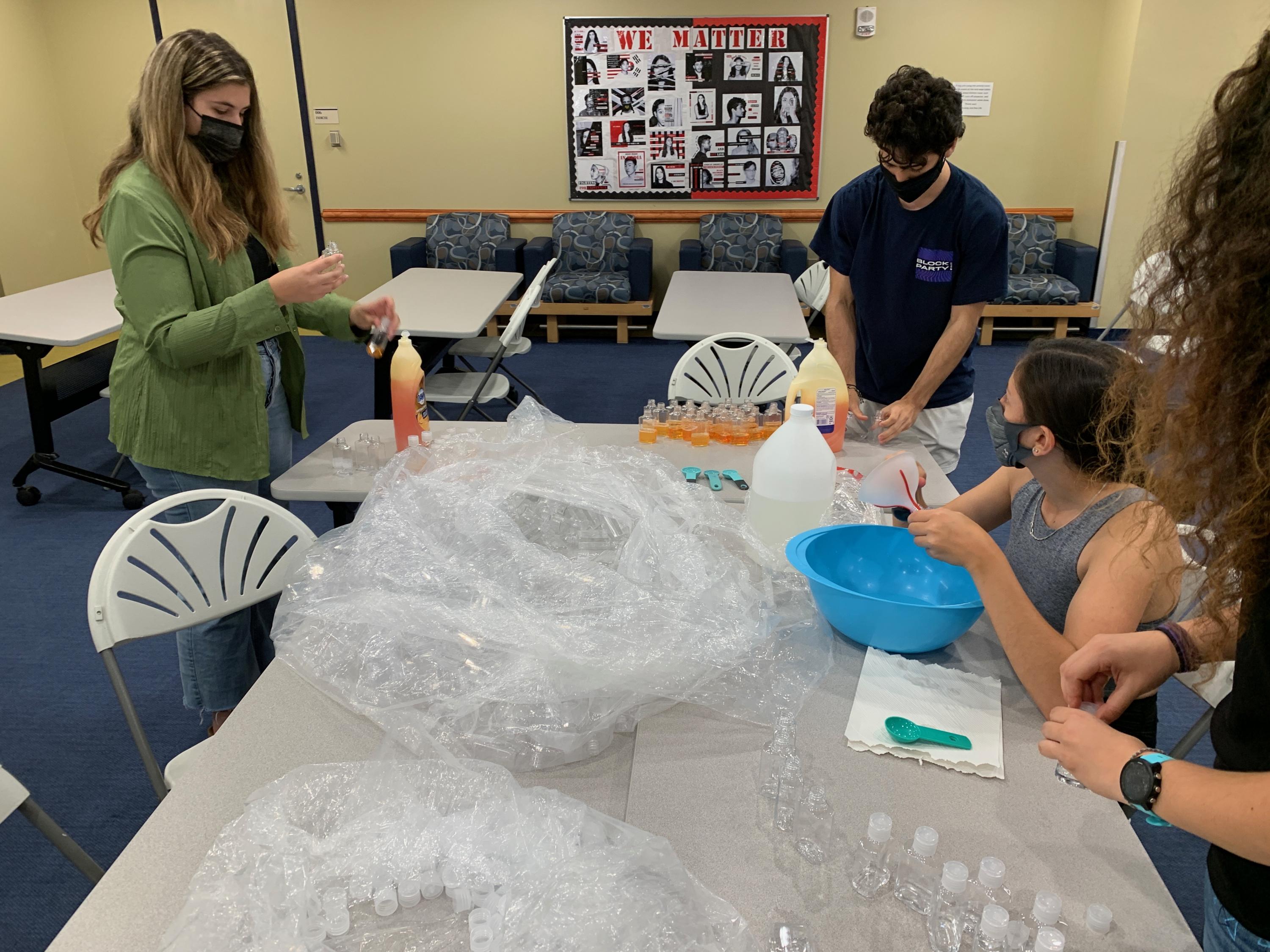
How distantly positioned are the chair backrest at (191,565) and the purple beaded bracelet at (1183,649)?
1.45 meters

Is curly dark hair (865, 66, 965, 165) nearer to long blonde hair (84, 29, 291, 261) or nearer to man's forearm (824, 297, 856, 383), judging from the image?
man's forearm (824, 297, 856, 383)

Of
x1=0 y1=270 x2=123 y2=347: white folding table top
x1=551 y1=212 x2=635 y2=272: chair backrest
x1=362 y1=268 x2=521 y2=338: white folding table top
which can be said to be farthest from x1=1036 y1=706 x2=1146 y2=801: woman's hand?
x1=551 y1=212 x2=635 y2=272: chair backrest

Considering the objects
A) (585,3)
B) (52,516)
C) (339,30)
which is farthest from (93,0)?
(52,516)

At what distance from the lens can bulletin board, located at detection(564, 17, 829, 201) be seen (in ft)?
19.8

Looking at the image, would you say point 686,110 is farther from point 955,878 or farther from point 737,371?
point 955,878

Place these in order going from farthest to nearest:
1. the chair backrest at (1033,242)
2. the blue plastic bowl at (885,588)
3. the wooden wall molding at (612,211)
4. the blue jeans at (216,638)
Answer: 1. the wooden wall molding at (612,211)
2. the chair backrest at (1033,242)
3. the blue jeans at (216,638)
4. the blue plastic bowl at (885,588)

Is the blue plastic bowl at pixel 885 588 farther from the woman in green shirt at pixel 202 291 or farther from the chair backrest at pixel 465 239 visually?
the chair backrest at pixel 465 239

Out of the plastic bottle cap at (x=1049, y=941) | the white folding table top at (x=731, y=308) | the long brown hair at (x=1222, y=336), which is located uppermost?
the long brown hair at (x=1222, y=336)

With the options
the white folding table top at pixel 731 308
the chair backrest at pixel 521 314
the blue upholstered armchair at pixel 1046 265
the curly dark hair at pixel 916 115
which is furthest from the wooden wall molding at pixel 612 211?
the curly dark hair at pixel 916 115

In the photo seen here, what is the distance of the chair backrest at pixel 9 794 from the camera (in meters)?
1.20

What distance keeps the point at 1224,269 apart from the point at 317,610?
1.22 metres

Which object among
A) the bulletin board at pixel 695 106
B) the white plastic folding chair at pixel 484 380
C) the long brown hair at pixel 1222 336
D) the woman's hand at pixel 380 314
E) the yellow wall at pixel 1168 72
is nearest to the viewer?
the long brown hair at pixel 1222 336

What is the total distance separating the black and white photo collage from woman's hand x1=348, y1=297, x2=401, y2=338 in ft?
14.9

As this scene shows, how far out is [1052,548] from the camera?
1.43 metres
